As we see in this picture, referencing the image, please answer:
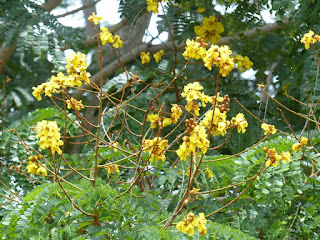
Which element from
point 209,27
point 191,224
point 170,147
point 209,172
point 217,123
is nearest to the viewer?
point 191,224

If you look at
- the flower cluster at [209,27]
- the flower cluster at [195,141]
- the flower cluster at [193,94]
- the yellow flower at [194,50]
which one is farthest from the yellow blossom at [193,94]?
the flower cluster at [209,27]

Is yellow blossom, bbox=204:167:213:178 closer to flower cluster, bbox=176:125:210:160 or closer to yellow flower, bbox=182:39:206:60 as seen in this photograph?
yellow flower, bbox=182:39:206:60

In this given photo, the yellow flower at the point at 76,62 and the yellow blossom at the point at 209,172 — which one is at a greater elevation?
the yellow flower at the point at 76,62

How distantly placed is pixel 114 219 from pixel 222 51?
0.70 metres

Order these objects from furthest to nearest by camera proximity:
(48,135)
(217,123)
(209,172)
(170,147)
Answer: (170,147) < (209,172) < (217,123) < (48,135)

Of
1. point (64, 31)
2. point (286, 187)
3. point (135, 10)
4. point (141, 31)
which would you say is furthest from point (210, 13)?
point (286, 187)

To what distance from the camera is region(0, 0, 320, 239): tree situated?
188 centimetres

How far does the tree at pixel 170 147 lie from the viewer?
6.17ft

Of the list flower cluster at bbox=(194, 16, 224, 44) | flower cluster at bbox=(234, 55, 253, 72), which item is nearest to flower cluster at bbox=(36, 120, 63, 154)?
flower cluster at bbox=(194, 16, 224, 44)

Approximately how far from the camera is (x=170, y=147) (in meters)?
2.59

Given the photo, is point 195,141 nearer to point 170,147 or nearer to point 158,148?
point 158,148

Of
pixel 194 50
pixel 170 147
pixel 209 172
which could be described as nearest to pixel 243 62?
pixel 170 147

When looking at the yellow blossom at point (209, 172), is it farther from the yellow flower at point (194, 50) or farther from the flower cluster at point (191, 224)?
the flower cluster at point (191, 224)

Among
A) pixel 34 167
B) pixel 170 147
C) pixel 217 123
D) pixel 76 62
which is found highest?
pixel 76 62
